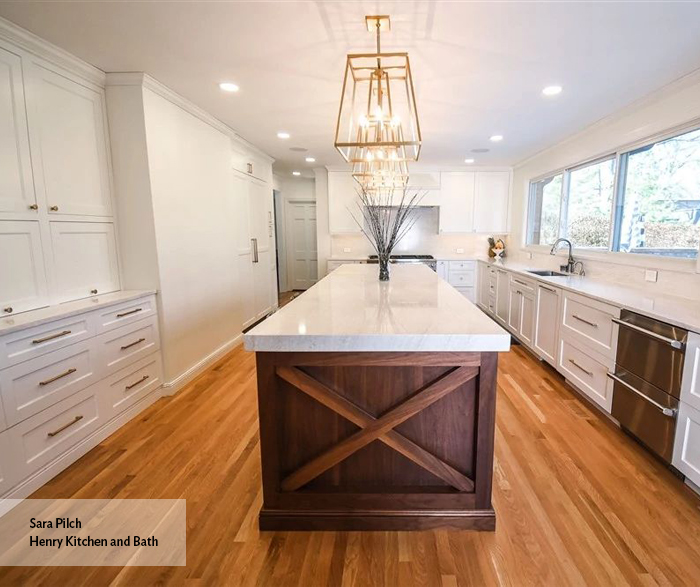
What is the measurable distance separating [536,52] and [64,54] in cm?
297

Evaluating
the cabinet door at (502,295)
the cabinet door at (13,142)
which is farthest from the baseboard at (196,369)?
the cabinet door at (502,295)

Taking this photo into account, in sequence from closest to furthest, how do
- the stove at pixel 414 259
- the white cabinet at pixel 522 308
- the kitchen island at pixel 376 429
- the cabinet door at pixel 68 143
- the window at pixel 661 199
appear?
the kitchen island at pixel 376 429 → the cabinet door at pixel 68 143 → the window at pixel 661 199 → the white cabinet at pixel 522 308 → the stove at pixel 414 259

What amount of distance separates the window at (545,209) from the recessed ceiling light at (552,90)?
1836 millimetres

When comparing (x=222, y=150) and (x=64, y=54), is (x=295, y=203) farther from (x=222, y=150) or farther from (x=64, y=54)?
(x=64, y=54)

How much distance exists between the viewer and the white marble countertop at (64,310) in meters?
1.82

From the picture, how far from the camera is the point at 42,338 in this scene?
192cm

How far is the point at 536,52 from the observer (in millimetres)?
2199

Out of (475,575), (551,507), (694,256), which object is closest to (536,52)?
(694,256)

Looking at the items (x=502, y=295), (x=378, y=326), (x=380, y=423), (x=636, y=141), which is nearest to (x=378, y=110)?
(x=378, y=326)

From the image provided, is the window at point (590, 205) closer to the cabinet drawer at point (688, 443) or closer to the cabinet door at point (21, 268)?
the cabinet drawer at point (688, 443)

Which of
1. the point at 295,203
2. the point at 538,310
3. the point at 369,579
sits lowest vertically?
the point at 369,579

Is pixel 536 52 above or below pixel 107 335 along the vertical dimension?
above

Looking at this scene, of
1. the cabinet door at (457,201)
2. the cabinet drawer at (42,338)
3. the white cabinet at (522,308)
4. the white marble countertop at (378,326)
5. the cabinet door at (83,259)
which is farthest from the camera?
the cabinet door at (457,201)

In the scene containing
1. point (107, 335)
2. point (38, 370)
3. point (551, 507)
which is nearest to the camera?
point (551, 507)
